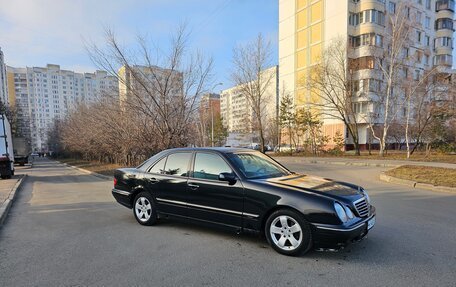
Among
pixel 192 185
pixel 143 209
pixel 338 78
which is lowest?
pixel 143 209

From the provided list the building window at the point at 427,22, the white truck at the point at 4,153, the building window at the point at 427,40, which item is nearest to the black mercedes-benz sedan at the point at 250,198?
the white truck at the point at 4,153

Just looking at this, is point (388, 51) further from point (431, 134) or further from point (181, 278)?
point (181, 278)

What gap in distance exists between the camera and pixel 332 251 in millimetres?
3971

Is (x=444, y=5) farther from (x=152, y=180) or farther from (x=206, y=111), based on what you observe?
(x=152, y=180)

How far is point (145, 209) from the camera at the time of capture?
18.1 feet

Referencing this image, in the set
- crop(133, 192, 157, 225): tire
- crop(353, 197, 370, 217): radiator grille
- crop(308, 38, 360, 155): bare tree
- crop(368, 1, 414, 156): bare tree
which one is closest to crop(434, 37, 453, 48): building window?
crop(368, 1, 414, 156): bare tree

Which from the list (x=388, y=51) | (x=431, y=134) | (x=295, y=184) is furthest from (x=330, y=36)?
(x=295, y=184)

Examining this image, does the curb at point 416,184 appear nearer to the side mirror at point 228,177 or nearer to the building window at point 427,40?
the side mirror at point 228,177

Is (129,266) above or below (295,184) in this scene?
below

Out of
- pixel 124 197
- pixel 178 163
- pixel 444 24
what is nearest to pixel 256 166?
pixel 178 163

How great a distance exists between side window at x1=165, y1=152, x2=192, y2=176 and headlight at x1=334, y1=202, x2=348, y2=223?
8.43 feet

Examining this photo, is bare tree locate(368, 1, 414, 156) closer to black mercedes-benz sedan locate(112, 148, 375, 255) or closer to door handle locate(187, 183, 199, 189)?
black mercedes-benz sedan locate(112, 148, 375, 255)

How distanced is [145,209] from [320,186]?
11.0 feet

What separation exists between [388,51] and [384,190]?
2204 centimetres
